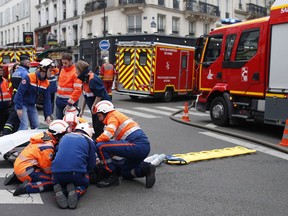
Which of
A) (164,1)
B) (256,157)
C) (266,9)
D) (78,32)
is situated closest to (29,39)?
(78,32)

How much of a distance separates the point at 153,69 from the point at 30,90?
394 inches

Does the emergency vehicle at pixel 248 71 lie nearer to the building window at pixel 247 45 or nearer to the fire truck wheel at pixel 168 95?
the building window at pixel 247 45

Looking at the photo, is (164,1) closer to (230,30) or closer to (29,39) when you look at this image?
(29,39)

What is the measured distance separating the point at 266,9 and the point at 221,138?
38.9m

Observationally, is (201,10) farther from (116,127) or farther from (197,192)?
(197,192)

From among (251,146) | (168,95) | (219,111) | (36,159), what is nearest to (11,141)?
(36,159)

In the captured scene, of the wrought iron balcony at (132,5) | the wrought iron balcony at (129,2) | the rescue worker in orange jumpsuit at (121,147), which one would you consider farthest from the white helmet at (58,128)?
the wrought iron balcony at (129,2)

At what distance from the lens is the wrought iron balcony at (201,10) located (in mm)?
34906

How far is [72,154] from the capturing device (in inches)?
197

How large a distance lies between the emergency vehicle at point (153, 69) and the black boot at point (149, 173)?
11.6 metres

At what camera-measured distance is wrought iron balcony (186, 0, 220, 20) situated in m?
34.9

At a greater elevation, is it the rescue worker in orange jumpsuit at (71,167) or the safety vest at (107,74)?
the safety vest at (107,74)

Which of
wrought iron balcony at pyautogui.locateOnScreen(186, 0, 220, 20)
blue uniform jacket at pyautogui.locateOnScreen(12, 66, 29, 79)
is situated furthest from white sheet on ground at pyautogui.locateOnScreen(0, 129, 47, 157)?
wrought iron balcony at pyautogui.locateOnScreen(186, 0, 220, 20)

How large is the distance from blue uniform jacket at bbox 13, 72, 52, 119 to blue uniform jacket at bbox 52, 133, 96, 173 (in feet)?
8.68
